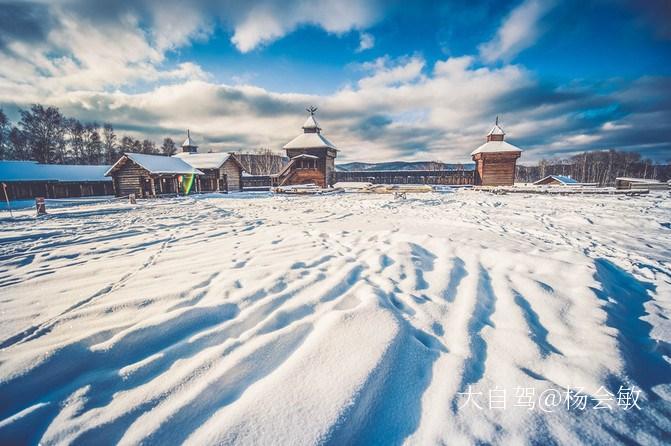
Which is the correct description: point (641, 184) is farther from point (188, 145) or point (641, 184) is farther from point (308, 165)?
point (188, 145)

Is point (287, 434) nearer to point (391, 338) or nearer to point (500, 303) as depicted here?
point (391, 338)

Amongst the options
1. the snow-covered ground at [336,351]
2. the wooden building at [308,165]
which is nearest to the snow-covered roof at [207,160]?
the wooden building at [308,165]

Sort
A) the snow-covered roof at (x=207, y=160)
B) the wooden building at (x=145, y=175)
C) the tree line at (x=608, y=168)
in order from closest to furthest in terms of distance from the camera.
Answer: the wooden building at (x=145, y=175)
the snow-covered roof at (x=207, y=160)
the tree line at (x=608, y=168)

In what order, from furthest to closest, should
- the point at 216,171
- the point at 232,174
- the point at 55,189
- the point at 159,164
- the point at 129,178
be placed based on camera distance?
the point at 232,174
the point at 216,171
the point at 55,189
the point at 159,164
the point at 129,178

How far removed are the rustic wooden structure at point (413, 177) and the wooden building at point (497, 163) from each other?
361 cm

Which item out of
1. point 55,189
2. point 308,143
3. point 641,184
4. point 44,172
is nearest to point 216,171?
point 308,143

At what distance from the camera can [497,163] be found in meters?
30.7

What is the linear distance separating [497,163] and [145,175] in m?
37.6

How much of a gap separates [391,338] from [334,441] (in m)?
0.89

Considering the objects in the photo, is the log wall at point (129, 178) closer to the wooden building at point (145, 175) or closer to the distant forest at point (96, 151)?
the wooden building at point (145, 175)

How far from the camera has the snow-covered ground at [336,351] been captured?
57.8 inches

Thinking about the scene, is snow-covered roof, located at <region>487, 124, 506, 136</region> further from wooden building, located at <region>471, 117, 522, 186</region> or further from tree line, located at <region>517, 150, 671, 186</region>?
tree line, located at <region>517, 150, 671, 186</region>

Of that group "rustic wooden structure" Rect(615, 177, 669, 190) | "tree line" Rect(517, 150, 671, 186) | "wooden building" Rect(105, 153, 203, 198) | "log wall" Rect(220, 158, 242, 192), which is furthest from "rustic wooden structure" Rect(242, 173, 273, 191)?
"tree line" Rect(517, 150, 671, 186)

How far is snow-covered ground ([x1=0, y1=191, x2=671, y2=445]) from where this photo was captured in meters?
1.47
